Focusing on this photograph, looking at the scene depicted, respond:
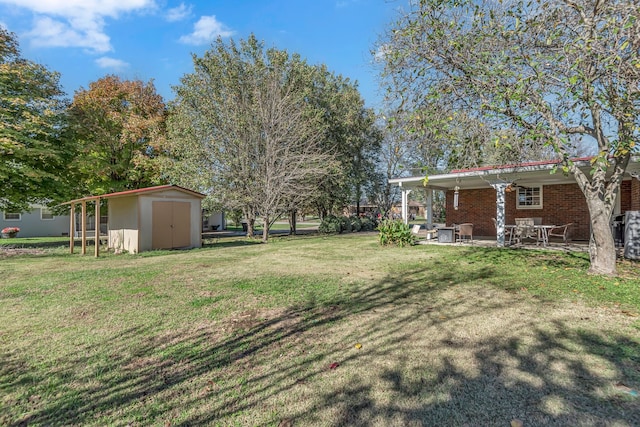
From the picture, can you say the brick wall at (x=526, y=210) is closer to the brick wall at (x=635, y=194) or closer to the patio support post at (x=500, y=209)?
the brick wall at (x=635, y=194)

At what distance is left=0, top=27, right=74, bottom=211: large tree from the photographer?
13.1m

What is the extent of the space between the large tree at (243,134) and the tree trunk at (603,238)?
11.3 metres

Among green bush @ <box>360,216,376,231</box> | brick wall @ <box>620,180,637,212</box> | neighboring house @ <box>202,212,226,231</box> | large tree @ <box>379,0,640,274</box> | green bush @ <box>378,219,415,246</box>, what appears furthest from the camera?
neighboring house @ <box>202,212,226,231</box>

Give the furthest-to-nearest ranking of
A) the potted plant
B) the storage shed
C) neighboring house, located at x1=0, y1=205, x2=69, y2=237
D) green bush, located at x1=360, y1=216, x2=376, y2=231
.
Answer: green bush, located at x1=360, y1=216, x2=376, y2=231, neighboring house, located at x1=0, y1=205, x2=69, y2=237, the potted plant, the storage shed

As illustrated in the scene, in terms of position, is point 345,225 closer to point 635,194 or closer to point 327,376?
point 635,194

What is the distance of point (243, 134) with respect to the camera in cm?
1681

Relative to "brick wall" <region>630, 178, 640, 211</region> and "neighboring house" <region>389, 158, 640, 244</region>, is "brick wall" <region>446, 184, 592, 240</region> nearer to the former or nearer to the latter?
"neighboring house" <region>389, 158, 640, 244</region>

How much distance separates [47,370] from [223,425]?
1.95 meters

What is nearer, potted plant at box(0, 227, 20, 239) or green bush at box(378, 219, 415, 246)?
green bush at box(378, 219, 415, 246)

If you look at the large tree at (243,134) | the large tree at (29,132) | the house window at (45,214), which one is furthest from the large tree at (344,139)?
the house window at (45,214)

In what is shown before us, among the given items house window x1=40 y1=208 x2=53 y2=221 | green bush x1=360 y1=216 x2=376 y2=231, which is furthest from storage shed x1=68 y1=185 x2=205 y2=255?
house window x1=40 y1=208 x2=53 y2=221

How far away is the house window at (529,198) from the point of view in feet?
45.7

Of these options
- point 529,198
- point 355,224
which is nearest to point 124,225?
point 355,224

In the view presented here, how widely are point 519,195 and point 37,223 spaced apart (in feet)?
97.9
